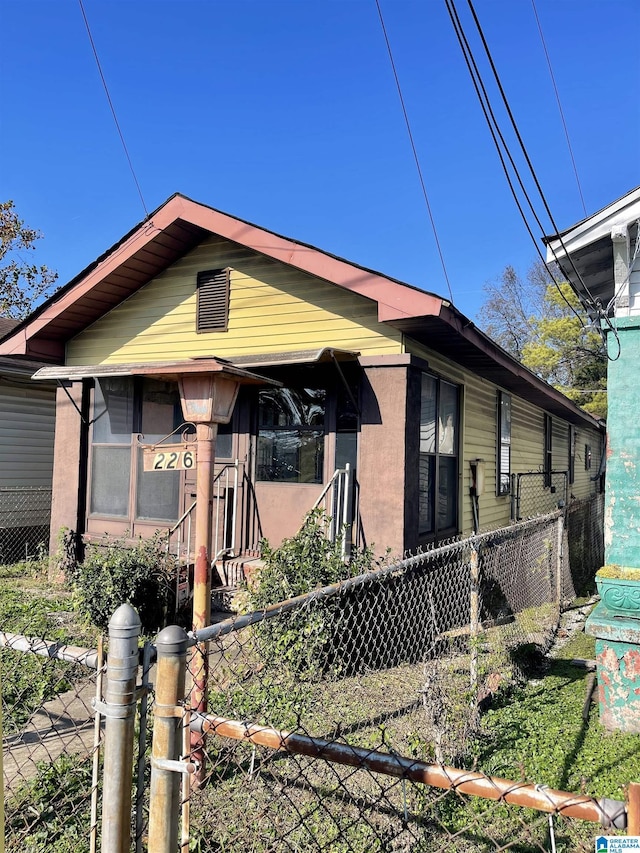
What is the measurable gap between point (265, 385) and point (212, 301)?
1.49 meters

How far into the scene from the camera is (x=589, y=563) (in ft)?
38.9

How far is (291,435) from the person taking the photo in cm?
756

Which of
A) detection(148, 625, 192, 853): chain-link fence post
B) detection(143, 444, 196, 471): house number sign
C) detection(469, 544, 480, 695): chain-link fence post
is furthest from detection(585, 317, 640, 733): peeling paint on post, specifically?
detection(148, 625, 192, 853): chain-link fence post

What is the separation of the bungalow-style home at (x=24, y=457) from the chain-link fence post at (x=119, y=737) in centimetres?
993

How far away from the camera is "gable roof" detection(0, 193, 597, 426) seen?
629 cm

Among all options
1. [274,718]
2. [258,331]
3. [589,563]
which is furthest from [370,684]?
[589,563]

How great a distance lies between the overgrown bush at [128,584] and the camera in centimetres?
617

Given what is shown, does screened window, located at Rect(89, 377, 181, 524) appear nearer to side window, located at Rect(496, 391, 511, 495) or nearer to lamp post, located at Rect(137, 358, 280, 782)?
lamp post, located at Rect(137, 358, 280, 782)

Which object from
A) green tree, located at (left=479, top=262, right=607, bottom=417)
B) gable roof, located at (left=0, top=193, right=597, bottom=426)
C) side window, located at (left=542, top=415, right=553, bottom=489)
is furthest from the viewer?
green tree, located at (left=479, top=262, right=607, bottom=417)

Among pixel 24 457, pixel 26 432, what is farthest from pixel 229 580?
pixel 26 432

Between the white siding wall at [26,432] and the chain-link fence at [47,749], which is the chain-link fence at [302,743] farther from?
the white siding wall at [26,432]

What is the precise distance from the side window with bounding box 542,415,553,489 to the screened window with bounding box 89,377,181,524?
10338mm

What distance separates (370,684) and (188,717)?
337 cm

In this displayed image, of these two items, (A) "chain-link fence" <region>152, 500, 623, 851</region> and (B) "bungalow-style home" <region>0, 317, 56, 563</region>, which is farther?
(B) "bungalow-style home" <region>0, 317, 56, 563</region>
